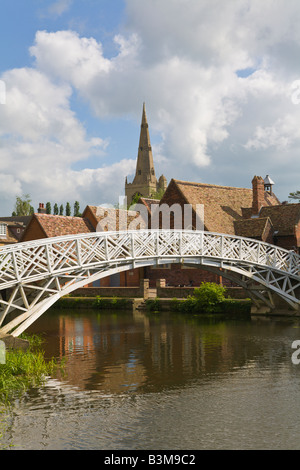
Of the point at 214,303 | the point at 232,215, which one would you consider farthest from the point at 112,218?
the point at 214,303

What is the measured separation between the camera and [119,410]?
14750 mm

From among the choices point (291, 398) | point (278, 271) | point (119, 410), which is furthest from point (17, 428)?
point (278, 271)

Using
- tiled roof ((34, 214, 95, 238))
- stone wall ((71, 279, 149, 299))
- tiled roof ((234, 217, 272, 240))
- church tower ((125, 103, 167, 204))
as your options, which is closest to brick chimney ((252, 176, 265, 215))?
tiled roof ((234, 217, 272, 240))

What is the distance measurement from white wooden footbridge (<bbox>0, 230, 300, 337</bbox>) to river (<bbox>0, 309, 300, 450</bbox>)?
2.80 metres

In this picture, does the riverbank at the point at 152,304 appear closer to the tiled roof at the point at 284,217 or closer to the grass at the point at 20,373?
the tiled roof at the point at 284,217

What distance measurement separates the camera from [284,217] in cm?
4406

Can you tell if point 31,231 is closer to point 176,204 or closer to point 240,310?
point 176,204

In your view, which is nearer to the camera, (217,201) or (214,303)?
(214,303)

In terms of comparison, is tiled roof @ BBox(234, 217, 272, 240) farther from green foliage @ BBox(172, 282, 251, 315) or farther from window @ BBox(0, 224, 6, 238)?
window @ BBox(0, 224, 6, 238)

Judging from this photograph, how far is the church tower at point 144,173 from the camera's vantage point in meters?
Result: 138

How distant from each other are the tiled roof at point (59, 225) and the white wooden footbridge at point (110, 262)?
14242 mm

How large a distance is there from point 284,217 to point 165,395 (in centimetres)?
3026

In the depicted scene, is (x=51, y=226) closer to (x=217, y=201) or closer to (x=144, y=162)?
(x=217, y=201)

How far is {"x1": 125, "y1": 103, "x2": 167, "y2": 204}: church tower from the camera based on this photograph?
5433 inches
